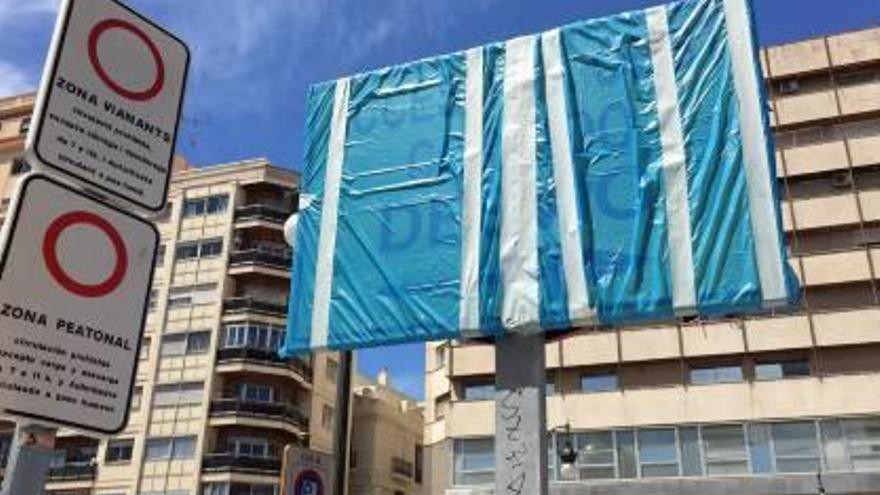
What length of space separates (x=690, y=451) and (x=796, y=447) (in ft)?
11.3

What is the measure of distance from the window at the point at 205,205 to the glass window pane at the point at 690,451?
1173 inches

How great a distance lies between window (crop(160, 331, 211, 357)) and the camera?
168 ft

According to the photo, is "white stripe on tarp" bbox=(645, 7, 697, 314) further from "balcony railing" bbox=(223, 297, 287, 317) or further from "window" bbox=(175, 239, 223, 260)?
"window" bbox=(175, 239, 223, 260)

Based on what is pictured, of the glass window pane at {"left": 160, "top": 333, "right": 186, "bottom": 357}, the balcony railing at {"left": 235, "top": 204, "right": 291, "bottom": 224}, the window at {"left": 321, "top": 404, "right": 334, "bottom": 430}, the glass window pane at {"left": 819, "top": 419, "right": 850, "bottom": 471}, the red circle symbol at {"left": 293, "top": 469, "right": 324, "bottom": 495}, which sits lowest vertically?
the red circle symbol at {"left": 293, "top": 469, "right": 324, "bottom": 495}

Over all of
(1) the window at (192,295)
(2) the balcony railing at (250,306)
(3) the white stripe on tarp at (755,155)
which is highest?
(1) the window at (192,295)

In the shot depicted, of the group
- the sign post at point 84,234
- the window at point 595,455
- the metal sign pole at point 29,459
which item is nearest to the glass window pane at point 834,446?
the window at point 595,455

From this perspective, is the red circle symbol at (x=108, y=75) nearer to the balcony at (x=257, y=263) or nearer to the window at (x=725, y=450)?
the window at (x=725, y=450)

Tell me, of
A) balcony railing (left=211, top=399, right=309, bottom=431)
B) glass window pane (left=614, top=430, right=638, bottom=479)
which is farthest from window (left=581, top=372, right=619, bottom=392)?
balcony railing (left=211, top=399, right=309, bottom=431)

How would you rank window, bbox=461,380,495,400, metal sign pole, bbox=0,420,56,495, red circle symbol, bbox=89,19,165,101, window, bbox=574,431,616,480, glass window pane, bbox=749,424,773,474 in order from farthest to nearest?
window, bbox=461,380,495,400 < window, bbox=574,431,616,480 < glass window pane, bbox=749,424,773,474 < red circle symbol, bbox=89,19,165,101 < metal sign pole, bbox=0,420,56,495

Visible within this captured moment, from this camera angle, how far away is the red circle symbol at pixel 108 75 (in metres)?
2.98

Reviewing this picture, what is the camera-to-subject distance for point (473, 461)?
36.9 m

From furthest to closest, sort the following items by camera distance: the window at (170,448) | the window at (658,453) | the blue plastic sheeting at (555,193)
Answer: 1. the window at (170,448)
2. the window at (658,453)
3. the blue plastic sheeting at (555,193)

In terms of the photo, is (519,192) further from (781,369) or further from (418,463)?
(418,463)

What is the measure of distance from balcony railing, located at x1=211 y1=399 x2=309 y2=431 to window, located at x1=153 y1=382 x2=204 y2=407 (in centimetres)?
109
